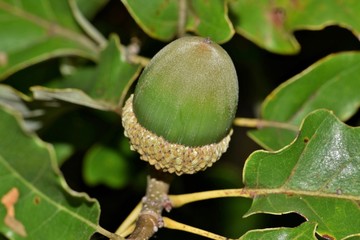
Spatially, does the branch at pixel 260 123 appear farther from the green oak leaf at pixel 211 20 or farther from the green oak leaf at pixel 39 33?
the green oak leaf at pixel 39 33

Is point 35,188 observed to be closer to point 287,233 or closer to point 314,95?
point 287,233

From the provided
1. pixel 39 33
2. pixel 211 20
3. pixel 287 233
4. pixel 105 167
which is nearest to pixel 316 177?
pixel 287 233

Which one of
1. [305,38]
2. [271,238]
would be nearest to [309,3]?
[305,38]

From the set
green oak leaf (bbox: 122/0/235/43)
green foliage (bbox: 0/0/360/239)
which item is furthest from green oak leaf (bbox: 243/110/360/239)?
green oak leaf (bbox: 122/0/235/43)

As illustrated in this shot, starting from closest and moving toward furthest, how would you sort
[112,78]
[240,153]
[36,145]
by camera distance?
[36,145], [112,78], [240,153]

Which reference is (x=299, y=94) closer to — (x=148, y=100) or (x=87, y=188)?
(x=148, y=100)

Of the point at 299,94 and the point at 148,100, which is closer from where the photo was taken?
the point at 148,100

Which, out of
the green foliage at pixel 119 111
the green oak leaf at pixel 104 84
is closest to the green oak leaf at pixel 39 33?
the green foliage at pixel 119 111
